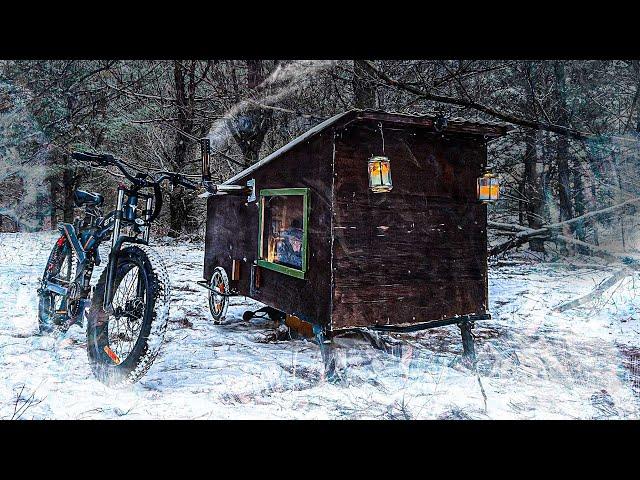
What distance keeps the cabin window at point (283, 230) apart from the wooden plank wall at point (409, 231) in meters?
0.36

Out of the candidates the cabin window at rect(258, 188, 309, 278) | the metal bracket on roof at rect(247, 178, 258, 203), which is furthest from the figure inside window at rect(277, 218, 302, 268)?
the metal bracket on roof at rect(247, 178, 258, 203)

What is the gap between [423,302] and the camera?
255 cm

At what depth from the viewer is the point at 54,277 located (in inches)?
106

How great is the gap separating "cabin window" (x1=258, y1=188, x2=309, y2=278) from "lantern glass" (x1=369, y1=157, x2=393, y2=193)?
48cm

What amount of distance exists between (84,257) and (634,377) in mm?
3464

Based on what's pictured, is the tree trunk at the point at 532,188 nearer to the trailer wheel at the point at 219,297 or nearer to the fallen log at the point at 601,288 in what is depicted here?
the fallen log at the point at 601,288

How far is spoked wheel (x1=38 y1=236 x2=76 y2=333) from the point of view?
104 inches

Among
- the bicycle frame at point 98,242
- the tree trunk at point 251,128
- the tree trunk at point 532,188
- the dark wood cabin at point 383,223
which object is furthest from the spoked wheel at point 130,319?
the tree trunk at point 532,188

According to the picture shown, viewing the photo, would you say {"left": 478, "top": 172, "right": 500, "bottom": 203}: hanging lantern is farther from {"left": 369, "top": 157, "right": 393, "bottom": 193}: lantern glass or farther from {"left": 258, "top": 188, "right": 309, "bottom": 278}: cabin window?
{"left": 258, "top": 188, "right": 309, "bottom": 278}: cabin window

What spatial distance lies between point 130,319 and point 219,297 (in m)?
1.85

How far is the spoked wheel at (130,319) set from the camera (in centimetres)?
187

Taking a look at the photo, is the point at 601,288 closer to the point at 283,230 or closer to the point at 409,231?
the point at 409,231
